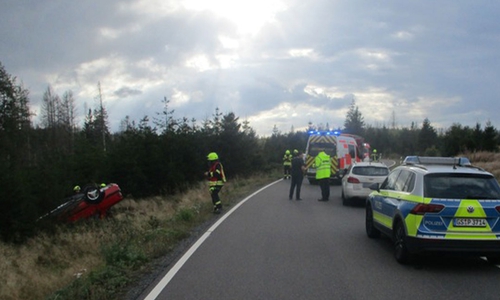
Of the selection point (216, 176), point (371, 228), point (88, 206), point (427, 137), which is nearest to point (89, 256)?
point (216, 176)

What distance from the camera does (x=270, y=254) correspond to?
932 cm

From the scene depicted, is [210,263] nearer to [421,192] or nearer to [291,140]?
[421,192]

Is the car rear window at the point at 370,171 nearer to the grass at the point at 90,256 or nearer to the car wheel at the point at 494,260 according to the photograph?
the grass at the point at 90,256

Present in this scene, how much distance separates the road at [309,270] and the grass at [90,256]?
2.13ft

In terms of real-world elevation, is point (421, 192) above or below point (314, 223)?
above

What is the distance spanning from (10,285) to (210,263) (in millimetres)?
3412

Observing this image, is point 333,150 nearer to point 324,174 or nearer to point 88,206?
point 324,174

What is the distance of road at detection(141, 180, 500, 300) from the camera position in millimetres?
6773

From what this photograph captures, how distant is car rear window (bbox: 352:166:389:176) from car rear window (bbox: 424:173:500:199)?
30.8ft

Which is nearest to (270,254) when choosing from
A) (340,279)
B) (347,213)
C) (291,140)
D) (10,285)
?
(340,279)

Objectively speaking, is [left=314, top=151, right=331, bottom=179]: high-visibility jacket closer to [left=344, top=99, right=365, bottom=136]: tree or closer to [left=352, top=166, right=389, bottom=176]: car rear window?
[left=352, top=166, right=389, bottom=176]: car rear window

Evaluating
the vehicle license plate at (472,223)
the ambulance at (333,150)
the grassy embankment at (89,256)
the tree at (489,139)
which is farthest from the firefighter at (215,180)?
the tree at (489,139)

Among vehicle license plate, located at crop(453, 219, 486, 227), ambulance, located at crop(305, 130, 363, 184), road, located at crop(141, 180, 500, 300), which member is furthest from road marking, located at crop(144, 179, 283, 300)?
ambulance, located at crop(305, 130, 363, 184)

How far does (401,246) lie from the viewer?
856 centimetres
